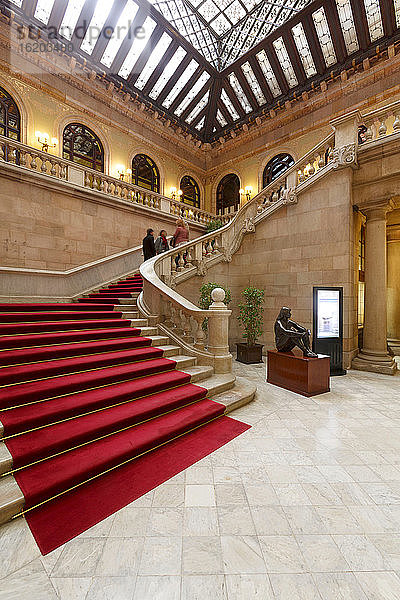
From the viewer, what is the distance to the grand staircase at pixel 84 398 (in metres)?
2.22

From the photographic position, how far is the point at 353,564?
5.47ft

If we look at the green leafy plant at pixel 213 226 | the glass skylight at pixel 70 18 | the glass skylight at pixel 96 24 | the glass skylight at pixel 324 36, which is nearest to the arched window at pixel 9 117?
the glass skylight at pixel 70 18

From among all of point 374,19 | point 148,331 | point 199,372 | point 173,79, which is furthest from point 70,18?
point 199,372

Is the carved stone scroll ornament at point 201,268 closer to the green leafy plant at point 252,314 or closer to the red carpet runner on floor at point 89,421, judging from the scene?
the green leafy plant at point 252,314

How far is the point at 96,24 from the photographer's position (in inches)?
433

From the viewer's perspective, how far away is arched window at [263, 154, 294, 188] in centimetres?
1385

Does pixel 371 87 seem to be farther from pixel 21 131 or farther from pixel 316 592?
pixel 316 592

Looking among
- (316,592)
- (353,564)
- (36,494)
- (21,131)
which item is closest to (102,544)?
(36,494)

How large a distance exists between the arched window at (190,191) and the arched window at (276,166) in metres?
4.43

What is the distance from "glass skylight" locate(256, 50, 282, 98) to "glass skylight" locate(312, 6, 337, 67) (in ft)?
7.49

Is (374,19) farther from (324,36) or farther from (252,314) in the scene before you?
(252,314)

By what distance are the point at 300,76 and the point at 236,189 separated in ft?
19.2

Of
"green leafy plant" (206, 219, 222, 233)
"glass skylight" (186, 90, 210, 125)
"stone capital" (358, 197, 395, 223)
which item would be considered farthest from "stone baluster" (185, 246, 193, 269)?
"glass skylight" (186, 90, 210, 125)

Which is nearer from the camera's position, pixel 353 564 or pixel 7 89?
pixel 353 564
